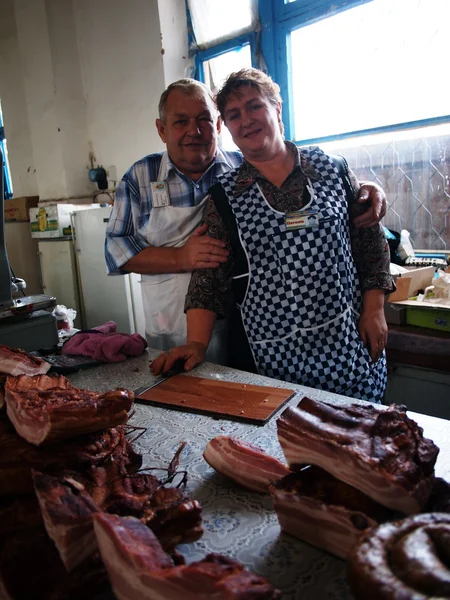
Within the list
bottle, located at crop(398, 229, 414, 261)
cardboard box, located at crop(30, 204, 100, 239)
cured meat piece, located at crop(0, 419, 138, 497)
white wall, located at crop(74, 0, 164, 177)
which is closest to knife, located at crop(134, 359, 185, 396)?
cured meat piece, located at crop(0, 419, 138, 497)

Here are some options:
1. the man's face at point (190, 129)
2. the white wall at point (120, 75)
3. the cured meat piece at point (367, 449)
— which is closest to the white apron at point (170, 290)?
the man's face at point (190, 129)

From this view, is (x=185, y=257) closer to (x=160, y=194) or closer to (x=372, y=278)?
(x=160, y=194)

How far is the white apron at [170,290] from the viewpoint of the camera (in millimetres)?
2242

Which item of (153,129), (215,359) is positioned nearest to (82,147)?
(153,129)

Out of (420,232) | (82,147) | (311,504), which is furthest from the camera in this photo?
(82,147)

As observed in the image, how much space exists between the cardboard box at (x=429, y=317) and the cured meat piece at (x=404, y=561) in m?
2.15

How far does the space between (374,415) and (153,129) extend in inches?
165

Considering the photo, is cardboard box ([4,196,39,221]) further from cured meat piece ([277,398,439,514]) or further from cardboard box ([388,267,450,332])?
cured meat piece ([277,398,439,514])

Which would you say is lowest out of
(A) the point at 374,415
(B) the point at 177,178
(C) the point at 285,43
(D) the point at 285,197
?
(A) the point at 374,415

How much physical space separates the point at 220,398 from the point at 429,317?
5.50 feet

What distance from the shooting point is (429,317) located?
267 cm

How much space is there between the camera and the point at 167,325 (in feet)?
8.10

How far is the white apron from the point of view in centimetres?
224

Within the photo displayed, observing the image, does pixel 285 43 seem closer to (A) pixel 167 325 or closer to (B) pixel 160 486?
(A) pixel 167 325
